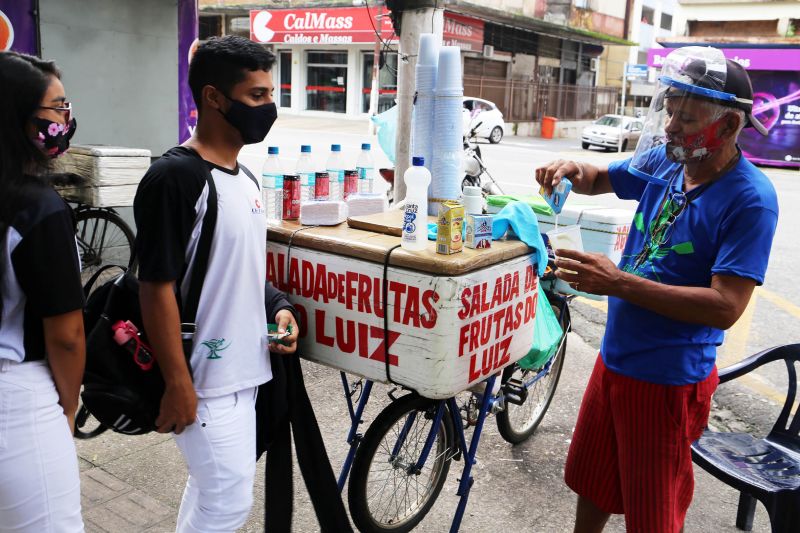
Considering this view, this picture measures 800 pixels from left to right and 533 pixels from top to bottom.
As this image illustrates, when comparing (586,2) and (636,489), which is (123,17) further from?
(586,2)

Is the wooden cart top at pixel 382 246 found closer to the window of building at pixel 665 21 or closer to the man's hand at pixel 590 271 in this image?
the man's hand at pixel 590 271

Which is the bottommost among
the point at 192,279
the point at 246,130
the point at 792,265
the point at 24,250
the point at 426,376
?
the point at 792,265

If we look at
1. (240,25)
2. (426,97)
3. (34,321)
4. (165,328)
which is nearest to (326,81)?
(240,25)

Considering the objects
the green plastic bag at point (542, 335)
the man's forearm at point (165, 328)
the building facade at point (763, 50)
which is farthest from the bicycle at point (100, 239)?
the building facade at point (763, 50)

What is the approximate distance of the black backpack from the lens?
1.90m

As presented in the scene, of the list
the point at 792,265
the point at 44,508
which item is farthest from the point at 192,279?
the point at 792,265

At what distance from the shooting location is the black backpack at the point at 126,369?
74.6 inches

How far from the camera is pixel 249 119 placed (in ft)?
6.44

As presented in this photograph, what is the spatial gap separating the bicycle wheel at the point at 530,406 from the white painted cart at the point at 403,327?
0.64m

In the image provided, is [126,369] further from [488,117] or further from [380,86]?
[380,86]

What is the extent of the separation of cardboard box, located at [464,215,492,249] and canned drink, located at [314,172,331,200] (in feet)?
2.17

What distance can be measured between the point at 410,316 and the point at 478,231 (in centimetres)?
37

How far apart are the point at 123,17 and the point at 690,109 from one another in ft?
17.7

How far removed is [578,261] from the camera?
2.09m
